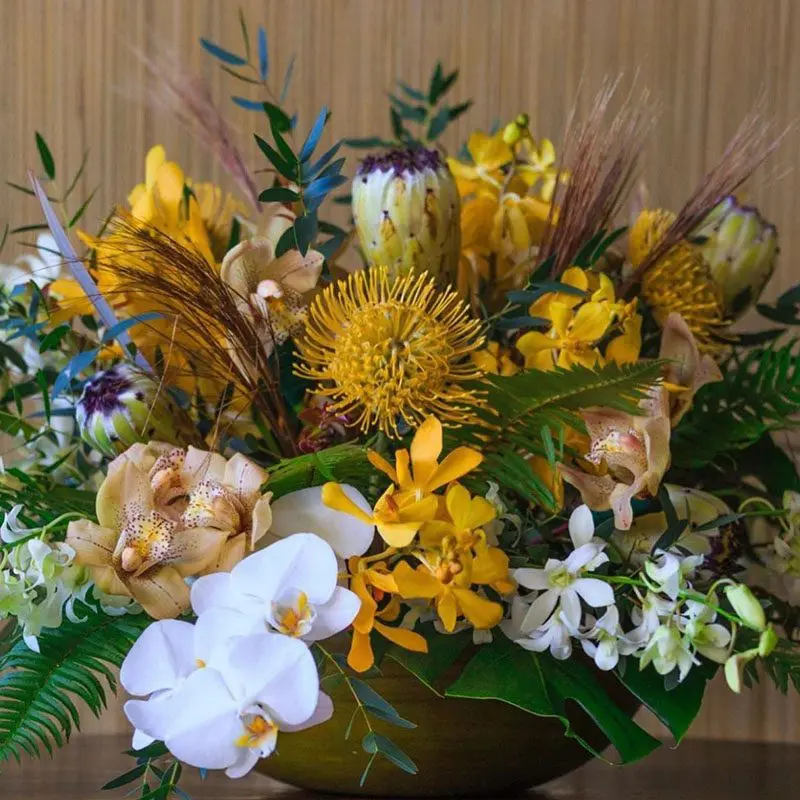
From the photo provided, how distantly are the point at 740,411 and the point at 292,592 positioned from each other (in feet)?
0.92

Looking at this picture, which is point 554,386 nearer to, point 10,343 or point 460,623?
point 460,623

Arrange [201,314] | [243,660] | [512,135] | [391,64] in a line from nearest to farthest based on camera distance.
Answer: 1. [243,660]
2. [201,314]
3. [512,135]
4. [391,64]

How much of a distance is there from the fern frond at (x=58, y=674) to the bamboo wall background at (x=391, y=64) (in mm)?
647

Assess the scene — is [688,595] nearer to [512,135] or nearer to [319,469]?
[319,469]

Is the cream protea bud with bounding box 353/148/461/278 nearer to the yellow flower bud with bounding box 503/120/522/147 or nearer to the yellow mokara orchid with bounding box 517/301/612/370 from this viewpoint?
the yellow mokara orchid with bounding box 517/301/612/370

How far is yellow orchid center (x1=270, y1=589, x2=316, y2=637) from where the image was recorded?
0.45 m

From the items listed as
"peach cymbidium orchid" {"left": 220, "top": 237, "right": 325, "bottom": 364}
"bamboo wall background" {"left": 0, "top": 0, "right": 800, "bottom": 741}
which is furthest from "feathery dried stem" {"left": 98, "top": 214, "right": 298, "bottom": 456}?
"bamboo wall background" {"left": 0, "top": 0, "right": 800, "bottom": 741}

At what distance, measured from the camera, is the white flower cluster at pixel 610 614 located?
484 mm

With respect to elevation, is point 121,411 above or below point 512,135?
below

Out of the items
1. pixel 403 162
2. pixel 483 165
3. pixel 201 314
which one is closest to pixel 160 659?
pixel 201 314

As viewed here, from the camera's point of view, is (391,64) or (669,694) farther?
(391,64)

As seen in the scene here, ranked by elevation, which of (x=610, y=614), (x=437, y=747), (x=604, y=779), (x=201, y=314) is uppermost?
(x=201, y=314)

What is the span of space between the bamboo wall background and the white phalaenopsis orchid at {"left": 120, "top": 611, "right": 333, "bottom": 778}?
72 centimetres

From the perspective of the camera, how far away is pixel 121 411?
550 mm
